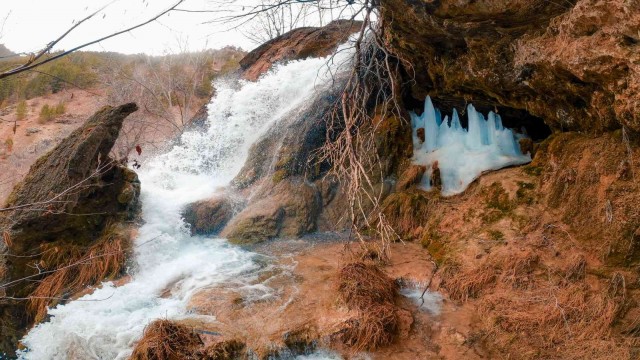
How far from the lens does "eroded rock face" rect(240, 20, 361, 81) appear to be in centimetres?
1131

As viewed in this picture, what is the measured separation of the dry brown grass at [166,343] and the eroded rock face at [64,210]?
2.03 metres

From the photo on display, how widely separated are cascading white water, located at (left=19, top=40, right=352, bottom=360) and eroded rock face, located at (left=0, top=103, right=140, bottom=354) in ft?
1.63

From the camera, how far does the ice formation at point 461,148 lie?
6.42 metres

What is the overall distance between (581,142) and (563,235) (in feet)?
3.74

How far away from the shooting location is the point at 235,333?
3.99m

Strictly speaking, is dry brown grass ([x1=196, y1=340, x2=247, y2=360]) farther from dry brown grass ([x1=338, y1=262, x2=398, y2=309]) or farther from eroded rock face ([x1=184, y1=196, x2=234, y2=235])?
eroded rock face ([x1=184, y1=196, x2=234, y2=235])

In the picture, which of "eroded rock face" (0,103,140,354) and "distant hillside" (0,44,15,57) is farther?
"eroded rock face" (0,103,140,354)

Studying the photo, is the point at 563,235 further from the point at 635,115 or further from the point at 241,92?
the point at 241,92

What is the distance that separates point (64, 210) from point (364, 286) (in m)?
3.91

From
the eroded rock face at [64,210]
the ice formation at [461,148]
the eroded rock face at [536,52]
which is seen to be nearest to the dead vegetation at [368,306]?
the ice formation at [461,148]

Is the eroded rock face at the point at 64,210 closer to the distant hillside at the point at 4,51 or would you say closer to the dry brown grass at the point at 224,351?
the dry brown grass at the point at 224,351

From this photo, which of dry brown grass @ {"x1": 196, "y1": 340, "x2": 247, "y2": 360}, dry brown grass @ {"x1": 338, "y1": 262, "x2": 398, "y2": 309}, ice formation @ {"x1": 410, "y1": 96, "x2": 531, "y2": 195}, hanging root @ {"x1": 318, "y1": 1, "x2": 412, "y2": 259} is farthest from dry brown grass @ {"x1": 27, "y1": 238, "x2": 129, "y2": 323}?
ice formation @ {"x1": 410, "y1": 96, "x2": 531, "y2": 195}

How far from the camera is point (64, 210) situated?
548cm

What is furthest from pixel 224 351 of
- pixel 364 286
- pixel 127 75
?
pixel 127 75
